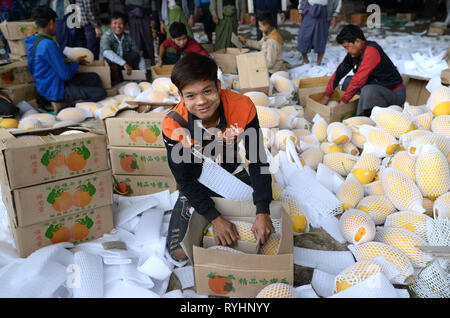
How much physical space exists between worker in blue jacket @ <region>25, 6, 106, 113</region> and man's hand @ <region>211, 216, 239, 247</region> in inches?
108

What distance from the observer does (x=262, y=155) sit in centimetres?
167

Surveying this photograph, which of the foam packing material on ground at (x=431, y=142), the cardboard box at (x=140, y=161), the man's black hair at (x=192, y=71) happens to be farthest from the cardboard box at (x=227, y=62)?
the man's black hair at (x=192, y=71)

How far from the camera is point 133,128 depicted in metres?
2.12

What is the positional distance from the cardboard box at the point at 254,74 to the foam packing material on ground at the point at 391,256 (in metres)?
2.14

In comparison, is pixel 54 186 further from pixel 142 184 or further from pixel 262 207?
pixel 262 207

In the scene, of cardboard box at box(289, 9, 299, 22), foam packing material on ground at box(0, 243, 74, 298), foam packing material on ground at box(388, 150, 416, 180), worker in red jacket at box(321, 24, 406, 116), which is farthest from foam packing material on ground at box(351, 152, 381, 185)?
cardboard box at box(289, 9, 299, 22)

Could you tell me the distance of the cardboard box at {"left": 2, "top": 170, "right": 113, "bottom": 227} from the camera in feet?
5.28

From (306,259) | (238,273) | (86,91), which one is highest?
(86,91)

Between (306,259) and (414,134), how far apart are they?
1.19 meters

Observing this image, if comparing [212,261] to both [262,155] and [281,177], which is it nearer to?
[262,155]

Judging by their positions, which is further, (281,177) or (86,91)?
(86,91)

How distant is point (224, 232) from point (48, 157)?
84 cm
